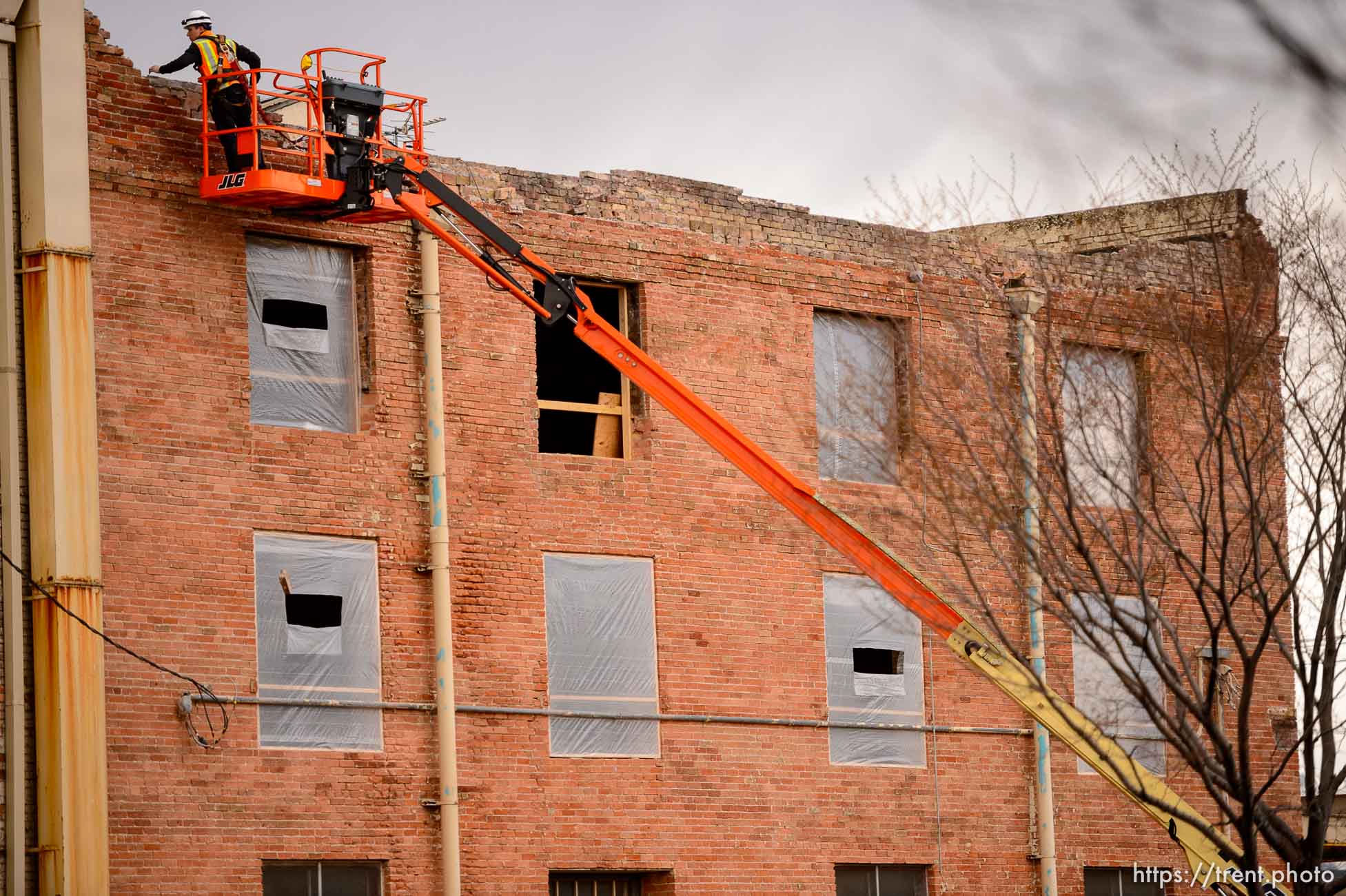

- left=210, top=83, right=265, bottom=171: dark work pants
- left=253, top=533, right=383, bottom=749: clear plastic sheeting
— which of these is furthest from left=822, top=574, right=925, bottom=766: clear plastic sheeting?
left=210, top=83, right=265, bottom=171: dark work pants

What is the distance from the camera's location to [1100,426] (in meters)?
18.2

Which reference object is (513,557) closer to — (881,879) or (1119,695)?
(881,879)

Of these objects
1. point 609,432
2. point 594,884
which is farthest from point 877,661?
point 594,884

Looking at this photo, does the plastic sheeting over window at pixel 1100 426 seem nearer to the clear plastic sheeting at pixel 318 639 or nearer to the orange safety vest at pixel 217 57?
the clear plastic sheeting at pixel 318 639

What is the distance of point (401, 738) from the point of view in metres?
18.6

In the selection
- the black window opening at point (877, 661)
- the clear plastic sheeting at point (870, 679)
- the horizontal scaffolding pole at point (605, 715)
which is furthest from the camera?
the black window opening at point (877, 661)

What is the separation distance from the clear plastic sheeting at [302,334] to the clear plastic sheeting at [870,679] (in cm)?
586

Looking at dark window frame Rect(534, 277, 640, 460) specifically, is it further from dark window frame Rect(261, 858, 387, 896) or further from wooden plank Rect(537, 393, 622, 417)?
dark window frame Rect(261, 858, 387, 896)

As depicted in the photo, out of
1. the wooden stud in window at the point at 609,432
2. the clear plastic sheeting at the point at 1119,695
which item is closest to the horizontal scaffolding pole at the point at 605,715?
the clear plastic sheeting at the point at 1119,695

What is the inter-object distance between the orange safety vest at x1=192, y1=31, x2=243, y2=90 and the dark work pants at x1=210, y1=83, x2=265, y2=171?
0.28 ft

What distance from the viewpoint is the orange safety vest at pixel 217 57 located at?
17.8 meters

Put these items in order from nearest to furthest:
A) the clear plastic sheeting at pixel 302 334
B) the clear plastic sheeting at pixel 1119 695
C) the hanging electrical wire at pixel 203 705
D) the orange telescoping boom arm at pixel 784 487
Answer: the hanging electrical wire at pixel 203 705 < the orange telescoping boom arm at pixel 784 487 < the clear plastic sheeting at pixel 302 334 < the clear plastic sheeting at pixel 1119 695

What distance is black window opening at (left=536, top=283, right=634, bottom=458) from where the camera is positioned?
20.9 meters

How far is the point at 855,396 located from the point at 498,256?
475cm
